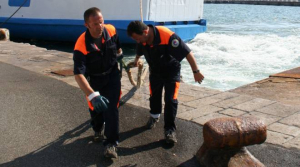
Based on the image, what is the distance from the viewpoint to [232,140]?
3648 millimetres

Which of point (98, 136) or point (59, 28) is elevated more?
point (98, 136)

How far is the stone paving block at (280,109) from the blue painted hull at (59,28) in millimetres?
8758

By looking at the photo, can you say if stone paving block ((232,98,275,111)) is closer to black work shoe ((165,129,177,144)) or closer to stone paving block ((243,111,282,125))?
stone paving block ((243,111,282,125))

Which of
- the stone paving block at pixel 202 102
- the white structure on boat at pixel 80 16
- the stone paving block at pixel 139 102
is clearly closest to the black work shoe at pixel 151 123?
the stone paving block at pixel 139 102

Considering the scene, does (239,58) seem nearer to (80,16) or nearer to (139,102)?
(80,16)

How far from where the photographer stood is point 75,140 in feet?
14.9

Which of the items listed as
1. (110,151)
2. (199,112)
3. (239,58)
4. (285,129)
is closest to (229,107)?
(199,112)

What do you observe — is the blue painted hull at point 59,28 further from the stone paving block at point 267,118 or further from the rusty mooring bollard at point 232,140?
the rusty mooring bollard at point 232,140

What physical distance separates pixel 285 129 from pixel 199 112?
114 centimetres

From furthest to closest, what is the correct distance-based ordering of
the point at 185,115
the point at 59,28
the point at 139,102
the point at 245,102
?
the point at 59,28 < the point at 139,102 < the point at 245,102 < the point at 185,115

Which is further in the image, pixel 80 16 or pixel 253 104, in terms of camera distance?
pixel 80 16

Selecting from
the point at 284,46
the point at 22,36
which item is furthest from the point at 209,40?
the point at 22,36

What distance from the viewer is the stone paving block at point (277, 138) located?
14.3 ft

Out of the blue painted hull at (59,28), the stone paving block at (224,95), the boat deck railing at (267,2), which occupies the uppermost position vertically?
the stone paving block at (224,95)
